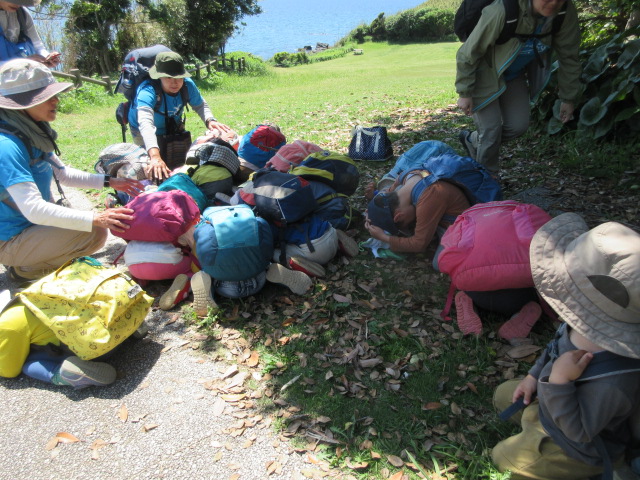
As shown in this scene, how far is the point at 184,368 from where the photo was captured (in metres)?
3.31

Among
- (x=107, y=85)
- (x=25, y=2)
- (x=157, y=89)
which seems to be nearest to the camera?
(x=25, y=2)

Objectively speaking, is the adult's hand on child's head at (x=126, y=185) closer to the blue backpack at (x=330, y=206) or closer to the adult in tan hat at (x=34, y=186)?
the adult in tan hat at (x=34, y=186)

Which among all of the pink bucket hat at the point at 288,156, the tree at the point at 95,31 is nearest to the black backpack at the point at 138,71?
the pink bucket hat at the point at 288,156

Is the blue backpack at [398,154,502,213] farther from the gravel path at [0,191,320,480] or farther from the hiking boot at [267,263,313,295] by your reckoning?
the gravel path at [0,191,320,480]

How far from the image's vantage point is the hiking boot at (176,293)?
3.89 meters

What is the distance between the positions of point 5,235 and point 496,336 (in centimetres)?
400

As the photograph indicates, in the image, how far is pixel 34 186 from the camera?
3412 mm

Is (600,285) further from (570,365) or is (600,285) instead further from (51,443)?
(51,443)

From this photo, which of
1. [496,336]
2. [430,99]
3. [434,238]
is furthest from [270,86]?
[496,336]

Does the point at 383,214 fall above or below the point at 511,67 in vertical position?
below

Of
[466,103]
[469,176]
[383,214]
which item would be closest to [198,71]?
[466,103]

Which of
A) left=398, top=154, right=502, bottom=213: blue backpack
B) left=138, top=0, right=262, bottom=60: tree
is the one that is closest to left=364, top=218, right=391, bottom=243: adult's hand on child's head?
left=398, top=154, right=502, bottom=213: blue backpack

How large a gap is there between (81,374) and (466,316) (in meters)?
2.71

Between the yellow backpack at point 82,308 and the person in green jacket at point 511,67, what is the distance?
3.60 m
